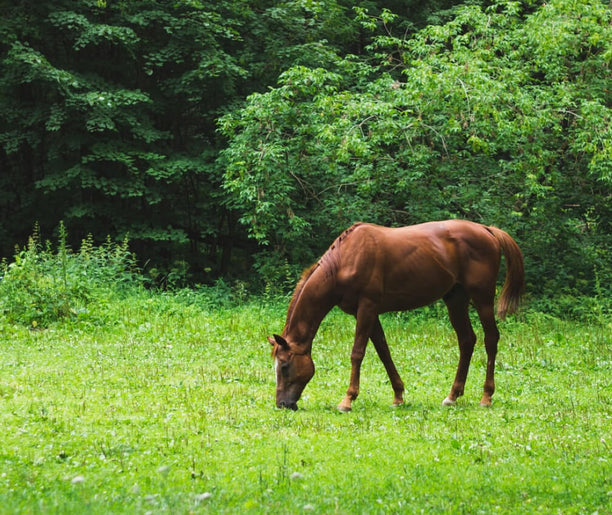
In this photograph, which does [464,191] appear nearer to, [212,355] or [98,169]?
[212,355]

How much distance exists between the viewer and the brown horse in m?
8.49

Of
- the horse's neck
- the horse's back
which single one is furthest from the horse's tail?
the horse's neck

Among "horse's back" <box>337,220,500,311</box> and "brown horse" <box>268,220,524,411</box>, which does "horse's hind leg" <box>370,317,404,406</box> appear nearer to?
"brown horse" <box>268,220,524,411</box>

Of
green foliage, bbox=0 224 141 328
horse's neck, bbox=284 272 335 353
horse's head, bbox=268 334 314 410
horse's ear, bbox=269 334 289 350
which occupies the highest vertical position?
horse's neck, bbox=284 272 335 353

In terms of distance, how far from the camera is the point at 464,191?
54.7 feet

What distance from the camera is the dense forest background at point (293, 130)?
16.0 m

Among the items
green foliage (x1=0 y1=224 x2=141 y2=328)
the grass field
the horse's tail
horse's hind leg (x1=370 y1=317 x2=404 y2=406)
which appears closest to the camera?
the grass field

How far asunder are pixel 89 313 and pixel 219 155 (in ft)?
24.2

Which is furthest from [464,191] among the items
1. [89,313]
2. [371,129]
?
[89,313]

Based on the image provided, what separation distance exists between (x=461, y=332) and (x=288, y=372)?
7.86 ft

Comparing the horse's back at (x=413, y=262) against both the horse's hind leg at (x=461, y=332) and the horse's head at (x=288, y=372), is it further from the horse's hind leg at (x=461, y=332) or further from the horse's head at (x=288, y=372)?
the horse's head at (x=288, y=372)

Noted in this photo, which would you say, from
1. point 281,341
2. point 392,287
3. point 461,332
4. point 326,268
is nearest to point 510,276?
point 461,332

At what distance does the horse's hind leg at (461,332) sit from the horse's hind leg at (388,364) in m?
0.62

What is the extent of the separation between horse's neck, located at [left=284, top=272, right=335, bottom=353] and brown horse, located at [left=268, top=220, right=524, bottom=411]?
12 millimetres
